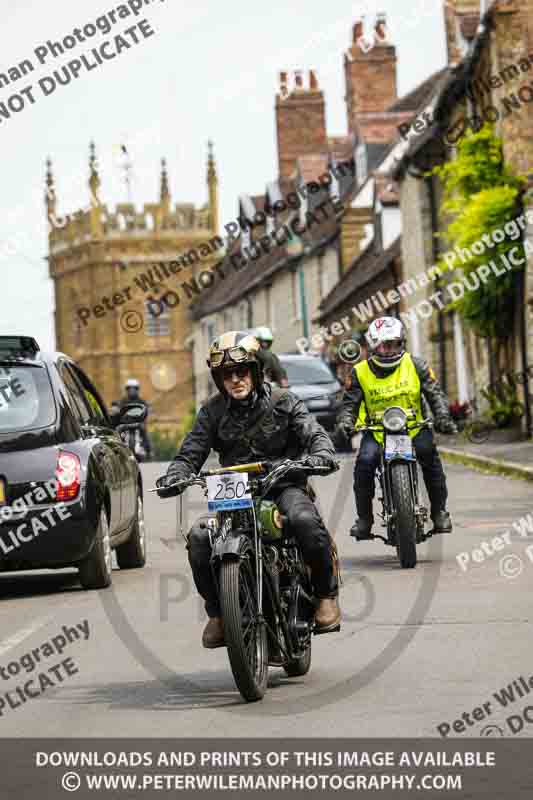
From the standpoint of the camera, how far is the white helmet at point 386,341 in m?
12.8

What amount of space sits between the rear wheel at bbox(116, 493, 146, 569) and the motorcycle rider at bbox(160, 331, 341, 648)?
17.6 ft

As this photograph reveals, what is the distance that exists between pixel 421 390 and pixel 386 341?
1.69 feet

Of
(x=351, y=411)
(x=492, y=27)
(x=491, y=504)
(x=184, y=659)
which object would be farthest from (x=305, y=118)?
(x=184, y=659)

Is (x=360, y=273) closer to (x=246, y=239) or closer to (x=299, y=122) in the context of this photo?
(x=299, y=122)

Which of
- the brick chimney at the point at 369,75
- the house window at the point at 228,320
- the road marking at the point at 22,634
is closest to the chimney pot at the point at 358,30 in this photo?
the brick chimney at the point at 369,75

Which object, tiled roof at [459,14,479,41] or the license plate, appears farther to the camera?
tiled roof at [459,14,479,41]

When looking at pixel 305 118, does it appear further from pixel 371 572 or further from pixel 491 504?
pixel 371 572

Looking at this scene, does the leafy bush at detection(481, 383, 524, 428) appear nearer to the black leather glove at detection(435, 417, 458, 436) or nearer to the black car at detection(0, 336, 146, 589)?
the black leather glove at detection(435, 417, 458, 436)

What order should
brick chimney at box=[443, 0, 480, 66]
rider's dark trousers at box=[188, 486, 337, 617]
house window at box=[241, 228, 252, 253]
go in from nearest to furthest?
rider's dark trousers at box=[188, 486, 337, 617] < brick chimney at box=[443, 0, 480, 66] < house window at box=[241, 228, 252, 253]

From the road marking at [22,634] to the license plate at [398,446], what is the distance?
10.7 feet

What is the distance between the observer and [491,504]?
17.6 m

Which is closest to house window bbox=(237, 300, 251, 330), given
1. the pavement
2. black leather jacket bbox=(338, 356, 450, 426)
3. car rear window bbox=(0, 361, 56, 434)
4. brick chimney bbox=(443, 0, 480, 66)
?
brick chimney bbox=(443, 0, 480, 66)

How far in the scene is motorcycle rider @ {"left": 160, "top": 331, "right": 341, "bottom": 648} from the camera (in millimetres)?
7797

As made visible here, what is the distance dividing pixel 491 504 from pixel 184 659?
9291 mm
